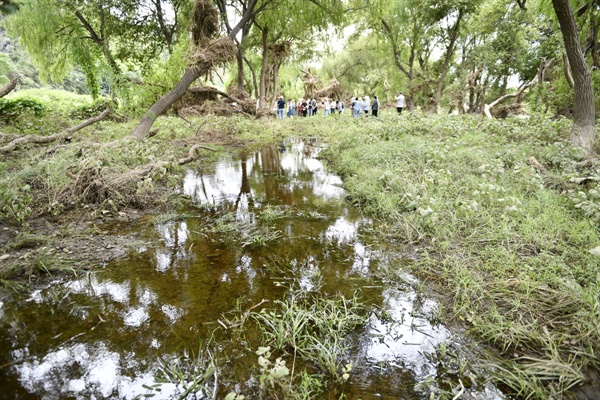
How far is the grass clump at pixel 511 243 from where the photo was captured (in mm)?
2041

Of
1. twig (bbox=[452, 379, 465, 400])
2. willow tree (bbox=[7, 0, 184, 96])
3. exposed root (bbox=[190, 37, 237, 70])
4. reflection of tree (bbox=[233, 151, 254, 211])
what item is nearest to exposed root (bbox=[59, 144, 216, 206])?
reflection of tree (bbox=[233, 151, 254, 211])

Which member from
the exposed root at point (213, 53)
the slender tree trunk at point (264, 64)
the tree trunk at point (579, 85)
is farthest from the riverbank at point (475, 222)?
the slender tree trunk at point (264, 64)

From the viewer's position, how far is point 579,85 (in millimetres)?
6598

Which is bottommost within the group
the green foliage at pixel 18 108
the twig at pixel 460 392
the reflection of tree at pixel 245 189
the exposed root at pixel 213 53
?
the twig at pixel 460 392

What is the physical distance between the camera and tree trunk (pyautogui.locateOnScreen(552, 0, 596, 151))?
6180 mm

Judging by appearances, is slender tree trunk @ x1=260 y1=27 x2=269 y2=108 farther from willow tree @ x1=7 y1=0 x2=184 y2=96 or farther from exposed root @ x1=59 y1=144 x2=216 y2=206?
exposed root @ x1=59 y1=144 x2=216 y2=206

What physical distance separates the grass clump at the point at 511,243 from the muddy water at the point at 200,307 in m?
0.35

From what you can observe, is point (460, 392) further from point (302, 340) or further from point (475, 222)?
point (475, 222)

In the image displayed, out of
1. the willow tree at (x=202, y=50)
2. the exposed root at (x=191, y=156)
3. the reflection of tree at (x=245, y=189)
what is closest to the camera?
the reflection of tree at (x=245, y=189)

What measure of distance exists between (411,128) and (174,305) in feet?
30.6

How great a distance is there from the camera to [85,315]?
241 cm

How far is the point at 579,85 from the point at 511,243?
596cm

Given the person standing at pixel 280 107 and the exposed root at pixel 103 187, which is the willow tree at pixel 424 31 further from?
the exposed root at pixel 103 187

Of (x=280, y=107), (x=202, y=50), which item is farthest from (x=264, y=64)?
(x=202, y=50)
